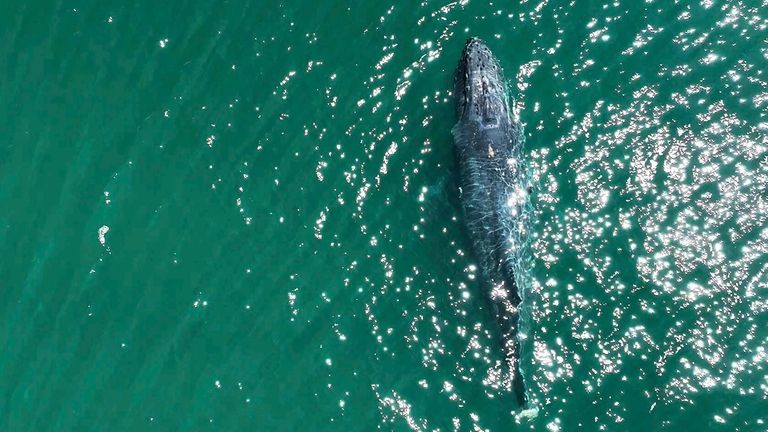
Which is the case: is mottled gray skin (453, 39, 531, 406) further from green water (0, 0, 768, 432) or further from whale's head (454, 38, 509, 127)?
green water (0, 0, 768, 432)

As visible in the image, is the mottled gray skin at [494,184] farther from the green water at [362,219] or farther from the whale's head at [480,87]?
the green water at [362,219]

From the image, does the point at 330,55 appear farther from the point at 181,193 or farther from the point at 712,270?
the point at 712,270

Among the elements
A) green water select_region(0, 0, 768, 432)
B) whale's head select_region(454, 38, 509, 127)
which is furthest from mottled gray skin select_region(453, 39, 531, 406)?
green water select_region(0, 0, 768, 432)

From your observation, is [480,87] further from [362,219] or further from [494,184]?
[362,219]

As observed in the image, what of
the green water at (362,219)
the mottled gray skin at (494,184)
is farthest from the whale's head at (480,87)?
the green water at (362,219)

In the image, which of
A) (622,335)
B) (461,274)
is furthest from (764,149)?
(461,274)
